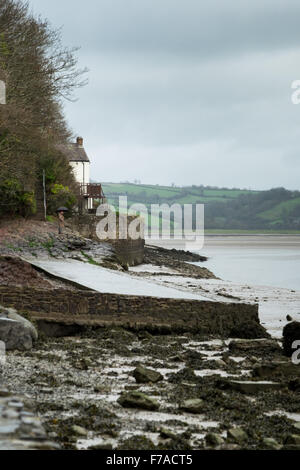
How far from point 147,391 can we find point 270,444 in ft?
9.07

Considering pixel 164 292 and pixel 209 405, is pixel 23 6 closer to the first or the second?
pixel 164 292

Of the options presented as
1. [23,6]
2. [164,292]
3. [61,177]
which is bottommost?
[164,292]

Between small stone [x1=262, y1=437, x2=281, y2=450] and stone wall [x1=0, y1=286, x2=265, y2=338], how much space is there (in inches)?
337

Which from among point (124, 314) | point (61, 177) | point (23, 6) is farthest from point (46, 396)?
point (61, 177)

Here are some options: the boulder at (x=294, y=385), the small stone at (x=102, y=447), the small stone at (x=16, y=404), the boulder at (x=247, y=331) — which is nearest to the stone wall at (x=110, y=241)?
the boulder at (x=247, y=331)

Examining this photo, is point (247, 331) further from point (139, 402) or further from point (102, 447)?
point (102, 447)

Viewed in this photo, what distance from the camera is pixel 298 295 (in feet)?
110

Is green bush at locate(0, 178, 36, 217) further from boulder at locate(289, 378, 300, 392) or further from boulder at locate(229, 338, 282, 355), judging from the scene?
boulder at locate(289, 378, 300, 392)

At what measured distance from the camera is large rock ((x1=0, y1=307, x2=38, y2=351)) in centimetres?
1238

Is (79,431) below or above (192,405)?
above

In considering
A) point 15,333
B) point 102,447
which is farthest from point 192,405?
point 15,333

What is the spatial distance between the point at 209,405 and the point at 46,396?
2013 millimetres

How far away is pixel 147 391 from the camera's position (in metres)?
9.88
